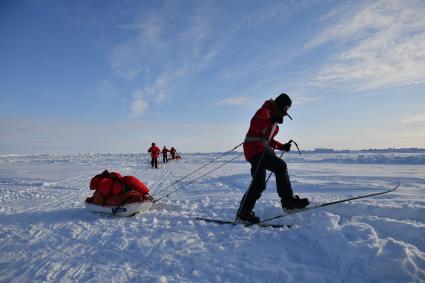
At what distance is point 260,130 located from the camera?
4.70 m

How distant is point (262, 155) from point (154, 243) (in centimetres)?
198

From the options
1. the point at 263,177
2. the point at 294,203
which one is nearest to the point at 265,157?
the point at 263,177

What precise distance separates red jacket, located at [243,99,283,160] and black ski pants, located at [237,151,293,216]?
0.37 feet

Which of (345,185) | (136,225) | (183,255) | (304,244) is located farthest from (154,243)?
(345,185)

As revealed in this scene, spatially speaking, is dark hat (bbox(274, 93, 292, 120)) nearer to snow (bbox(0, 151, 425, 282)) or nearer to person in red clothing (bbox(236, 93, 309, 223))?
person in red clothing (bbox(236, 93, 309, 223))

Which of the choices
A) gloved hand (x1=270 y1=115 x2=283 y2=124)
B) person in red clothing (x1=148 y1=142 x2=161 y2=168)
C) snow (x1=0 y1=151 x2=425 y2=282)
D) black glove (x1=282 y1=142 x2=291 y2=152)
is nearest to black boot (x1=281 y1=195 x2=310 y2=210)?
snow (x1=0 y1=151 x2=425 y2=282)

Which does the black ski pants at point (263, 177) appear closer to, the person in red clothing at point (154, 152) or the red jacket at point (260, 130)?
the red jacket at point (260, 130)

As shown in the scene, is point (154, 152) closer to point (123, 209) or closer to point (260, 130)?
point (123, 209)

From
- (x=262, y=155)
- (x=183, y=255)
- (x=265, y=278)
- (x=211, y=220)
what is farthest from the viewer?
(x=211, y=220)

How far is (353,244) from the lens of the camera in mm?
3137

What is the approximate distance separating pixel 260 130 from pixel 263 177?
75cm

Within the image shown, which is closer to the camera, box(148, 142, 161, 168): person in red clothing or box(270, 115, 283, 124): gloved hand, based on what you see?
box(270, 115, 283, 124): gloved hand

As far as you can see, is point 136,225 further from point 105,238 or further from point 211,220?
point 211,220

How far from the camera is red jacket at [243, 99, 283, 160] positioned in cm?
468
